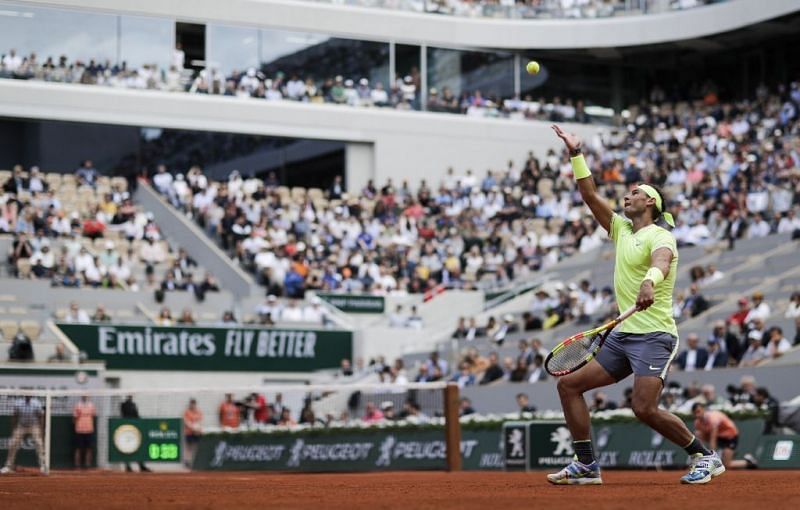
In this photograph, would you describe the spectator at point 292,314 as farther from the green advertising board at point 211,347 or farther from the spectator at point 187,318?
the spectator at point 187,318

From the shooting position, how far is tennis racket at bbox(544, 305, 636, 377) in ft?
36.4

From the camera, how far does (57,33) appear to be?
42.6 metres

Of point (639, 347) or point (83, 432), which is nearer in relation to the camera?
point (639, 347)

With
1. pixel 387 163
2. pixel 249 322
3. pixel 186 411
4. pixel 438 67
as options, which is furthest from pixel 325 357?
pixel 438 67

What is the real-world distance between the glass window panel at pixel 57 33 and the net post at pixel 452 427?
2420 centimetres

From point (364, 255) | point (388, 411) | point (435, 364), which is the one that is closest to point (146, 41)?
point (364, 255)

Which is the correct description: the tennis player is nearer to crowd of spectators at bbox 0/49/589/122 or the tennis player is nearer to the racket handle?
the racket handle

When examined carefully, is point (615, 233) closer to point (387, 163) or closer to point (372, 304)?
point (372, 304)

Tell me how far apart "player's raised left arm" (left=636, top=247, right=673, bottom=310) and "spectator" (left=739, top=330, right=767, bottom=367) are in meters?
14.2

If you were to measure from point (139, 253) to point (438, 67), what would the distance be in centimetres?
1477

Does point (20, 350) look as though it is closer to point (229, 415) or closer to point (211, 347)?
point (211, 347)

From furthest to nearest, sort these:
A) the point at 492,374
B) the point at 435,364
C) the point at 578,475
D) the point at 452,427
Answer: the point at 435,364, the point at 492,374, the point at 452,427, the point at 578,475

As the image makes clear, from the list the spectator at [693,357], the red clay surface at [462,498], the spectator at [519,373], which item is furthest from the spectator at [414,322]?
the red clay surface at [462,498]

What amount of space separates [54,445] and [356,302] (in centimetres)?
1315
